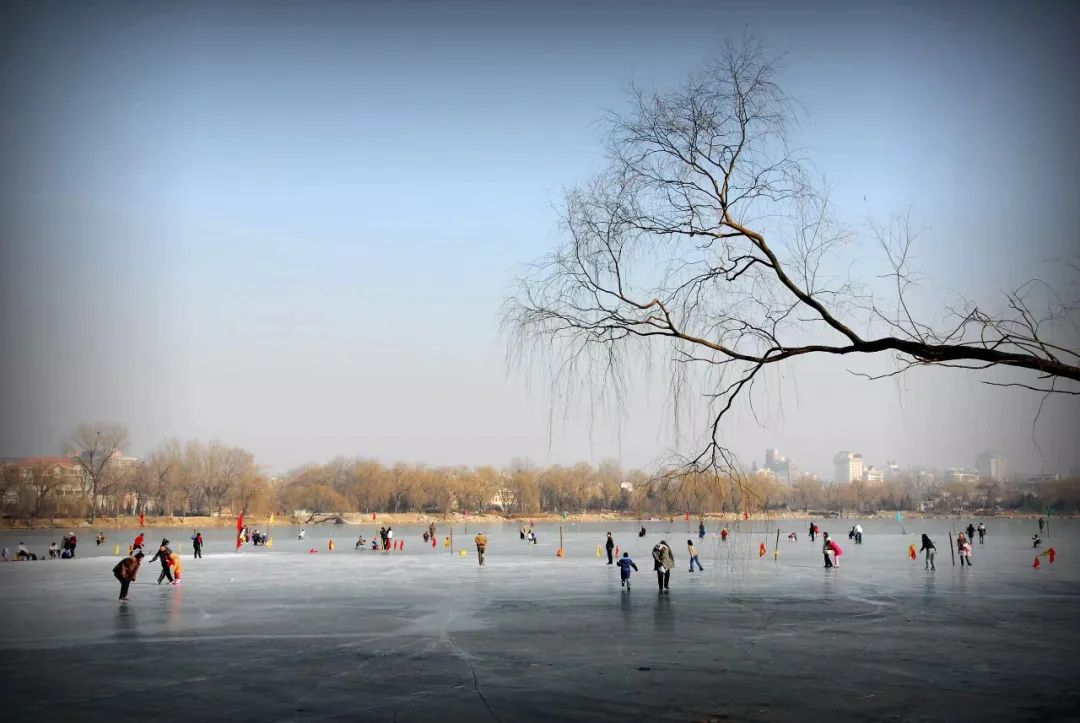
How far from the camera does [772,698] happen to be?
38.6ft

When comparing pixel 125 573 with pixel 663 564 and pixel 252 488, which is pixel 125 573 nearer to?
pixel 663 564

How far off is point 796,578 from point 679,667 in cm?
1814

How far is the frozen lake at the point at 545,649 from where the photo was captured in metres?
11.5

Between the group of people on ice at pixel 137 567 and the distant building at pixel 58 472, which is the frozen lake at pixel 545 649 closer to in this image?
the group of people on ice at pixel 137 567

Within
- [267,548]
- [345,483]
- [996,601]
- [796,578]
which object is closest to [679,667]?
[996,601]

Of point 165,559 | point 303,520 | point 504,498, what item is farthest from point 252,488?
point 165,559

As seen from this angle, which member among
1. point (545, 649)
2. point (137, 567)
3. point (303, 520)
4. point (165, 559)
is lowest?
point (303, 520)

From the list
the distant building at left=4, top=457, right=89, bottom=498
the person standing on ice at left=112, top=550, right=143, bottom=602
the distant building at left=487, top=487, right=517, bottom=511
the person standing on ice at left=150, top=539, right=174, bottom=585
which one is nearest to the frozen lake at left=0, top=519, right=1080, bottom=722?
the person standing on ice at left=112, top=550, right=143, bottom=602

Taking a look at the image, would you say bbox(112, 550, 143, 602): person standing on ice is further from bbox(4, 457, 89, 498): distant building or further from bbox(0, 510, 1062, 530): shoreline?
bbox(4, 457, 89, 498): distant building

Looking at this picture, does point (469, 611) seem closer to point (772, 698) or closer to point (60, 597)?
point (772, 698)

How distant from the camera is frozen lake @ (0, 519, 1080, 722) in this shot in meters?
11.5

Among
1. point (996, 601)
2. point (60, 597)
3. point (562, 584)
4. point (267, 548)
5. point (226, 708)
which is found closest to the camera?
point (226, 708)

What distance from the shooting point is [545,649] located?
1585cm

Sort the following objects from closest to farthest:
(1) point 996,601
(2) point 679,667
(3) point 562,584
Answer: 1. (2) point 679,667
2. (1) point 996,601
3. (3) point 562,584
